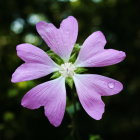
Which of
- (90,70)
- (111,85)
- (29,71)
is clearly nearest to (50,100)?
(29,71)

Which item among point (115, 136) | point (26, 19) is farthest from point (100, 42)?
point (26, 19)

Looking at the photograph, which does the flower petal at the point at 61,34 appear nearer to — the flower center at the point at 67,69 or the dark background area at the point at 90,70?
the flower center at the point at 67,69

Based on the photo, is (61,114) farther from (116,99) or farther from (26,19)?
(26,19)

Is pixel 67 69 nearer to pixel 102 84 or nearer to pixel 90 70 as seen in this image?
pixel 102 84

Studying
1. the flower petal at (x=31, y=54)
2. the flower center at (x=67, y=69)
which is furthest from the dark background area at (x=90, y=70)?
the flower petal at (x=31, y=54)

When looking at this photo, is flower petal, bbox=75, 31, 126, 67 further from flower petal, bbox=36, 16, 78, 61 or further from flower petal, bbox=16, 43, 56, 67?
flower petal, bbox=16, 43, 56, 67
